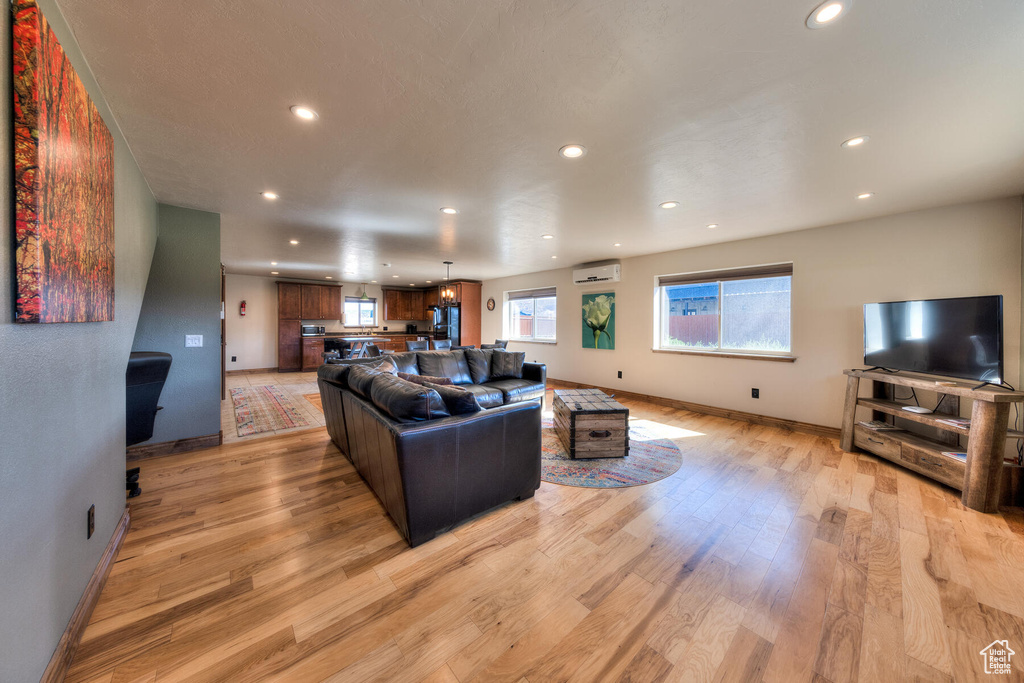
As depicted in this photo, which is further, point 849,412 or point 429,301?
point 429,301

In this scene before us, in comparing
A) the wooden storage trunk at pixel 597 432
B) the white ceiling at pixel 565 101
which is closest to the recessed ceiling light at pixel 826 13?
the white ceiling at pixel 565 101

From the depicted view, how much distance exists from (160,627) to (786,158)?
13.5 ft

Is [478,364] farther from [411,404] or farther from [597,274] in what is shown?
[411,404]

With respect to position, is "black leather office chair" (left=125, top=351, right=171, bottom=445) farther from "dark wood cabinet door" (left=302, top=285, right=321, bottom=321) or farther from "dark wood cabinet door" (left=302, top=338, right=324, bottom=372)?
"dark wood cabinet door" (left=302, top=285, right=321, bottom=321)

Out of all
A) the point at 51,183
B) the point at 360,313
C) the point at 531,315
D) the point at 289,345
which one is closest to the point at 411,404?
the point at 51,183

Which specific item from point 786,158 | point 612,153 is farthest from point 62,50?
point 786,158

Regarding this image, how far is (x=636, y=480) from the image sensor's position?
278cm

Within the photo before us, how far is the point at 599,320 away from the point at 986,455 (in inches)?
169

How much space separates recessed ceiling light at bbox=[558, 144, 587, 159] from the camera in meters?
2.18

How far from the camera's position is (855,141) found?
6.84 feet

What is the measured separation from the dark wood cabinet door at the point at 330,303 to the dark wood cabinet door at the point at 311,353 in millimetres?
750

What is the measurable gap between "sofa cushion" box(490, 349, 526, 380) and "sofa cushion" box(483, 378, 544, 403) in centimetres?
10

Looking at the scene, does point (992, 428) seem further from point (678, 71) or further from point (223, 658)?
point (223, 658)

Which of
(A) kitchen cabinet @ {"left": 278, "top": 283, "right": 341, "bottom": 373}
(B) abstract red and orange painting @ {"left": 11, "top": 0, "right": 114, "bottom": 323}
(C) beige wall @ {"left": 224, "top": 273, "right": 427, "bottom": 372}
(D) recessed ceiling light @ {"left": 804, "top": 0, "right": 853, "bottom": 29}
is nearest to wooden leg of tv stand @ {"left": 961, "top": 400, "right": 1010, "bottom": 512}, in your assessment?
(D) recessed ceiling light @ {"left": 804, "top": 0, "right": 853, "bottom": 29}
